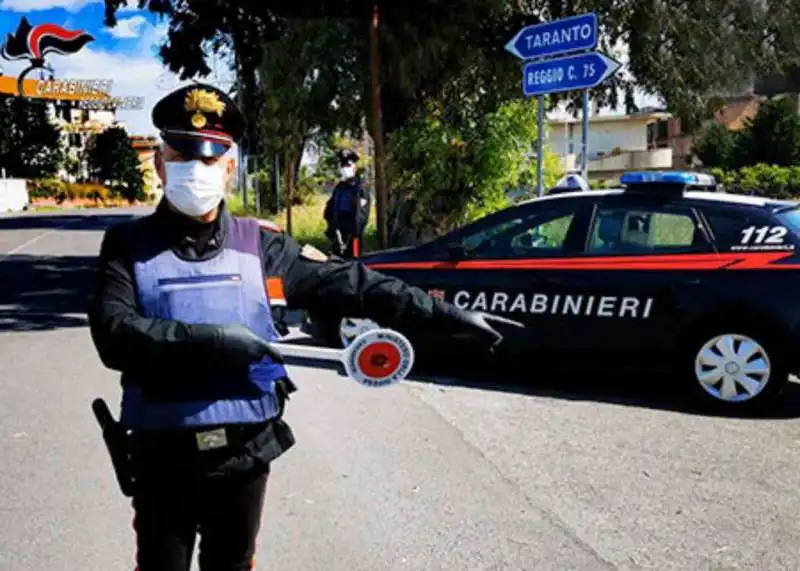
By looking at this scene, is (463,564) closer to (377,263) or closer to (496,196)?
(377,263)

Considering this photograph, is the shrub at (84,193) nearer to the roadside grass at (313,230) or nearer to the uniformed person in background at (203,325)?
the roadside grass at (313,230)

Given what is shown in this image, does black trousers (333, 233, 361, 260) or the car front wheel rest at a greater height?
black trousers (333, 233, 361, 260)

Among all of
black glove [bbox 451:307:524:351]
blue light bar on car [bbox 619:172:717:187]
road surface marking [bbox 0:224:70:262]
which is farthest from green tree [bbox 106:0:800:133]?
black glove [bbox 451:307:524:351]

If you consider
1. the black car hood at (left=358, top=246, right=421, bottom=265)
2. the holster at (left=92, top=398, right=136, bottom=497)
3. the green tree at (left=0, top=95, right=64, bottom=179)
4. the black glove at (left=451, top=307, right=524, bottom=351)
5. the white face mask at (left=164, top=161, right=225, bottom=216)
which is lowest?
the holster at (left=92, top=398, right=136, bottom=497)

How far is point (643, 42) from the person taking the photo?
1296 centimetres

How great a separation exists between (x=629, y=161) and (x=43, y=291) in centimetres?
5275

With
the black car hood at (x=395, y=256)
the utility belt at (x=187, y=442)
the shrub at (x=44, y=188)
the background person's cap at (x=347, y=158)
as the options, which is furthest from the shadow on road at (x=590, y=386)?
the shrub at (x=44, y=188)

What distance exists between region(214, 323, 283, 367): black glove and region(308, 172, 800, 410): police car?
15.1 ft

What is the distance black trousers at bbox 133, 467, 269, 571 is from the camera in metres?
2.13

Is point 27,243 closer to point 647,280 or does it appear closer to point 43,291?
point 43,291

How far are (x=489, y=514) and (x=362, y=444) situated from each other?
4.23 ft

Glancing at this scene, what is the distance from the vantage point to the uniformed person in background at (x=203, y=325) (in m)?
2.00

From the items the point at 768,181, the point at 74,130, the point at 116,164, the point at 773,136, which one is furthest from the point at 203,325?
the point at 74,130

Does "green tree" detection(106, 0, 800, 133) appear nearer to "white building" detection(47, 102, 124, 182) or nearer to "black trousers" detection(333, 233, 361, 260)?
"black trousers" detection(333, 233, 361, 260)
